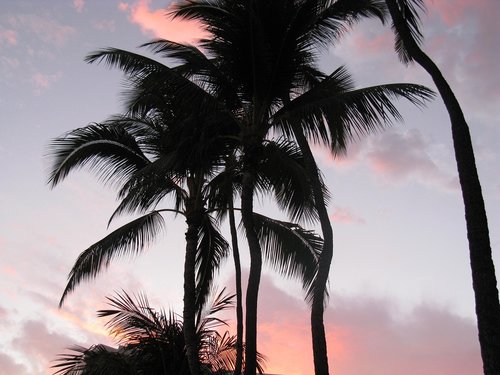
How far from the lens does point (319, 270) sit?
1157cm

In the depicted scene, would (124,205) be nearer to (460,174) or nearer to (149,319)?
(149,319)

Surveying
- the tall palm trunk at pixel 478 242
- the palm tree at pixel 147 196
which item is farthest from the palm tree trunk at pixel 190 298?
the tall palm trunk at pixel 478 242

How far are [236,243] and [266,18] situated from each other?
6897mm

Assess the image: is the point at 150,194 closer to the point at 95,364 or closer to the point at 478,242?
the point at 95,364

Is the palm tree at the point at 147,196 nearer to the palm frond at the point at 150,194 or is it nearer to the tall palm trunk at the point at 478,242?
the palm frond at the point at 150,194

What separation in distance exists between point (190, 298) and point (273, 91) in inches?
194

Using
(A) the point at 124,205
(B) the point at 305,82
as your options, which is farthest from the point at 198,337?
(B) the point at 305,82

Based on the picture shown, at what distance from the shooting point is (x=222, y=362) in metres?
13.0

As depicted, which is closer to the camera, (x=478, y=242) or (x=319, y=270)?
(x=478, y=242)

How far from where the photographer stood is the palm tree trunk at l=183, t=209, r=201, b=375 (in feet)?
40.0

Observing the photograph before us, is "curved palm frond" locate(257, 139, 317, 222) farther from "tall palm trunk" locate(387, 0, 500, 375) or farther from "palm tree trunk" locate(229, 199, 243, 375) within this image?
"tall palm trunk" locate(387, 0, 500, 375)

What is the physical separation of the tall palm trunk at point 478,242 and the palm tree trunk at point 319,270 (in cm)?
394

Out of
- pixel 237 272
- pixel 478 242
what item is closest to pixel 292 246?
pixel 237 272

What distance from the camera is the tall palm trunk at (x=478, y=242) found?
7.02m
